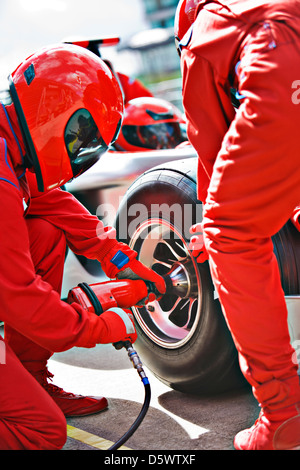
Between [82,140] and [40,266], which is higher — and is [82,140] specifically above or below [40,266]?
above

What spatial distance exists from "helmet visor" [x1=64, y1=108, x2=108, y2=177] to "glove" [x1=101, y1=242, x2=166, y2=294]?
0.43 metres

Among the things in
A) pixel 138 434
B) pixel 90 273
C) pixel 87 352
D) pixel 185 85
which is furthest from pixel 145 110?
pixel 138 434

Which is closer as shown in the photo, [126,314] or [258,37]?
[258,37]

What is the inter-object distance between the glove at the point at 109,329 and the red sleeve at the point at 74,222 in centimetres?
48

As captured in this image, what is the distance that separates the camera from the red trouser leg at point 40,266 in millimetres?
2293

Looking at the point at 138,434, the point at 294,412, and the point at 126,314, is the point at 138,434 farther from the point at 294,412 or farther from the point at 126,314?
the point at 294,412

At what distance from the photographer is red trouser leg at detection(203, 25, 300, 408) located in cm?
153

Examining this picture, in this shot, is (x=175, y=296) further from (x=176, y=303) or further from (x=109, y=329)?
(x=109, y=329)

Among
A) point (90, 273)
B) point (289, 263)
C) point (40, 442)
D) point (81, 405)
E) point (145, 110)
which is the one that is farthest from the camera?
point (145, 110)

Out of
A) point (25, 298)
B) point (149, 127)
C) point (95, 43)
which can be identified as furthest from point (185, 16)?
point (149, 127)

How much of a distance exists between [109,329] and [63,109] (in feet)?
2.61

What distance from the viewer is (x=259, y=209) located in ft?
5.24

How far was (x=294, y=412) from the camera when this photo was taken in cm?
159

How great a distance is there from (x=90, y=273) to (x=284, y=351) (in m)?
1.74
